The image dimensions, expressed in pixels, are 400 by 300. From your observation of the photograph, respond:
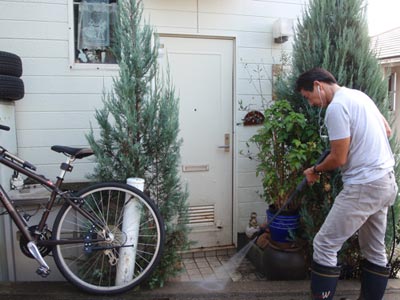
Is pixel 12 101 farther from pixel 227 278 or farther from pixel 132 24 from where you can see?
pixel 227 278

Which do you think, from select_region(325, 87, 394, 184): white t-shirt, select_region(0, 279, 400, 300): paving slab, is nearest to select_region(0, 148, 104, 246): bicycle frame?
select_region(0, 279, 400, 300): paving slab

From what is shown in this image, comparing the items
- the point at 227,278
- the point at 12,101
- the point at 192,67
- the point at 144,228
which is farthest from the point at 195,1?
the point at 227,278

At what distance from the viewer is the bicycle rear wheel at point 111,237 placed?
110 inches

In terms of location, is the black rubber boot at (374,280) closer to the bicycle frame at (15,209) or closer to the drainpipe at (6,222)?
the bicycle frame at (15,209)

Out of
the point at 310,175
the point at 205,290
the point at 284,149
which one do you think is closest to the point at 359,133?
the point at 310,175

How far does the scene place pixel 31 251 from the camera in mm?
2689

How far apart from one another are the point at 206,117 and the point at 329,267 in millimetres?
2091

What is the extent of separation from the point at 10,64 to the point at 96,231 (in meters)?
1.59

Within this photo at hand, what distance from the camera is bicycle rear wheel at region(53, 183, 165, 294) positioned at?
2.80 m

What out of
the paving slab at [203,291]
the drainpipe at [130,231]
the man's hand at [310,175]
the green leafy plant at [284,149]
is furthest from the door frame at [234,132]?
the drainpipe at [130,231]

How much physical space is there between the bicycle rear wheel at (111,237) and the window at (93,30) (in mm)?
1492

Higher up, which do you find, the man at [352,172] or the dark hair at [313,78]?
the dark hair at [313,78]

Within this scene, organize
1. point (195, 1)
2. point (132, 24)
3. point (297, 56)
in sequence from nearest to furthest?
1. point (132, 24)
2. point (297, 56)
3. point (195, 1)

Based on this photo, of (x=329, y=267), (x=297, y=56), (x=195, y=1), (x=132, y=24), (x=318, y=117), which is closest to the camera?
(x=329, y=267)
